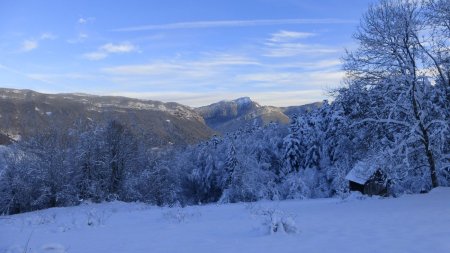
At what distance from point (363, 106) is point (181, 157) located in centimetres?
4987

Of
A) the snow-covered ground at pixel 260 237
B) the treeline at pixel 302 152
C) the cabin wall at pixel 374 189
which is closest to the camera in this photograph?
the snow-covered ground at pixel 260 237

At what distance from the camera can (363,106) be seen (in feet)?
65.4

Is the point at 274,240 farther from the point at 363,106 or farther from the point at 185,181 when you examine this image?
the point at 185,181

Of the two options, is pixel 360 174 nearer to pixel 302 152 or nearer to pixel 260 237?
pixel 260 237

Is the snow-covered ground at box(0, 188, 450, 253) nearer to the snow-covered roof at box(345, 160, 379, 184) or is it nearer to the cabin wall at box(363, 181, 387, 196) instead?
the snow-covered roof at box(345, 160, 379, 184)

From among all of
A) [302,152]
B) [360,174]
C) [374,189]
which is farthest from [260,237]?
[302,152]

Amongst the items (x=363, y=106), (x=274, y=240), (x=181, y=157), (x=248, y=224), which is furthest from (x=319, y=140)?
(x=274, y=240)

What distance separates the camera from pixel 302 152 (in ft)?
168

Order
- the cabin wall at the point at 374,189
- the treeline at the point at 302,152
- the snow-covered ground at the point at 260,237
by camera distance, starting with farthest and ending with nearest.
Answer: the cabin wall at the point at 374,189 → the treeline at the point at 302,152 → the snow-covered ground at the point at 260,237

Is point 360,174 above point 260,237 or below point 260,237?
below

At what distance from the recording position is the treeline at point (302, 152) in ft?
61.0

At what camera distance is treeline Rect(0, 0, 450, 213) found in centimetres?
1859

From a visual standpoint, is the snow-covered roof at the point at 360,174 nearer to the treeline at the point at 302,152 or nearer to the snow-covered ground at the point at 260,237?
the treeline at the point at 302,152

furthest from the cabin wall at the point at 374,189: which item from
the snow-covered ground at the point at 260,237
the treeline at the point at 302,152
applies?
the snow-covered ground at the point at 260,237
